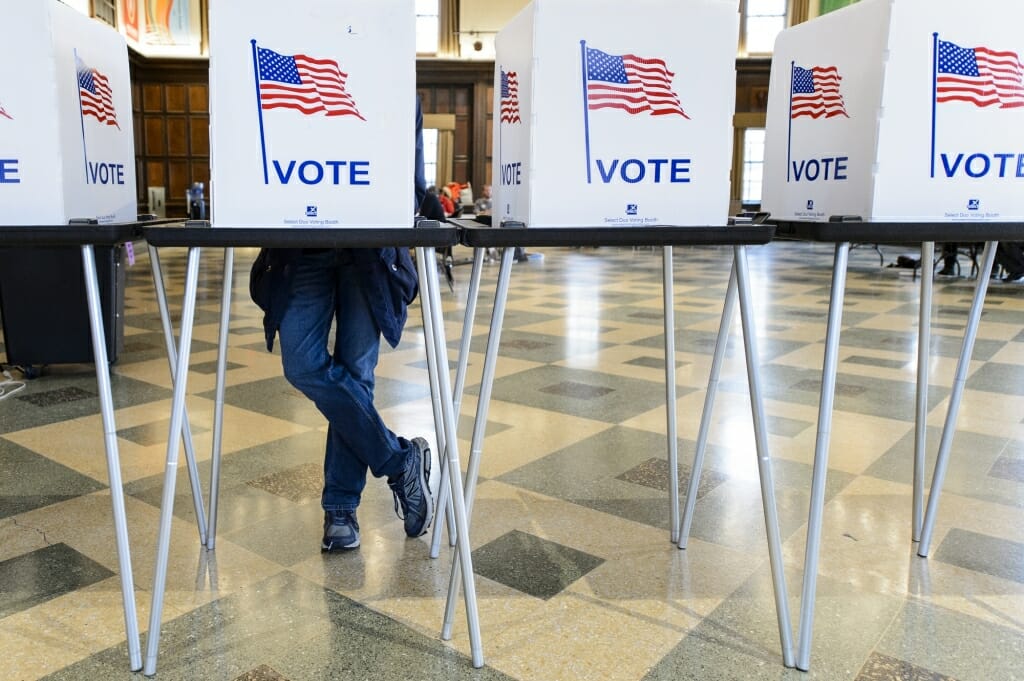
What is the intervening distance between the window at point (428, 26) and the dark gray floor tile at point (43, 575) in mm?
18901

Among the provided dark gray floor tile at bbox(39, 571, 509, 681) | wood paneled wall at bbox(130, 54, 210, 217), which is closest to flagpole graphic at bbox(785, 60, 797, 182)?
dark gray floor tile at bbox(39, 571, 509, 681)

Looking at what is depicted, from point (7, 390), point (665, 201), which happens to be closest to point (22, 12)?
point (665, 201)

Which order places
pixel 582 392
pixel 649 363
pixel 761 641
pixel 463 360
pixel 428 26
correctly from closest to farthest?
1. pixel 761 641
2. pixel 463 360
3. pixel 582 392
4. pixel 649 363
5. pixel 428 26

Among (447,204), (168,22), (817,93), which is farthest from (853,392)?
(168,22)

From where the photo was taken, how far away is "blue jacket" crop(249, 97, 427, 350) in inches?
90.8

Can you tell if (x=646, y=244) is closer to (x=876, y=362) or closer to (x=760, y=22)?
(x=876, y=362)

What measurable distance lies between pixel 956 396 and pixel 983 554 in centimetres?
48

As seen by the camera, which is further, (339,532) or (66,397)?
(66,397)

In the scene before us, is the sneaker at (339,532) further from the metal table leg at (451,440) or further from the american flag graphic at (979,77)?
the american flag graphic at (979,77)

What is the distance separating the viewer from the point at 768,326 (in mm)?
6949

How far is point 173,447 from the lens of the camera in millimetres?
1881

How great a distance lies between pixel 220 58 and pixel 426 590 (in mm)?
1417

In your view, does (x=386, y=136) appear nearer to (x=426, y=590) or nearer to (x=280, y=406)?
(x=426, y=590)

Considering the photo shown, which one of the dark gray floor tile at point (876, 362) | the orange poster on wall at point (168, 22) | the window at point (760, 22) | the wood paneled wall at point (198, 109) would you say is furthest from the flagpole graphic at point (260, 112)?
the orange poster on wall at point (168, 22)
